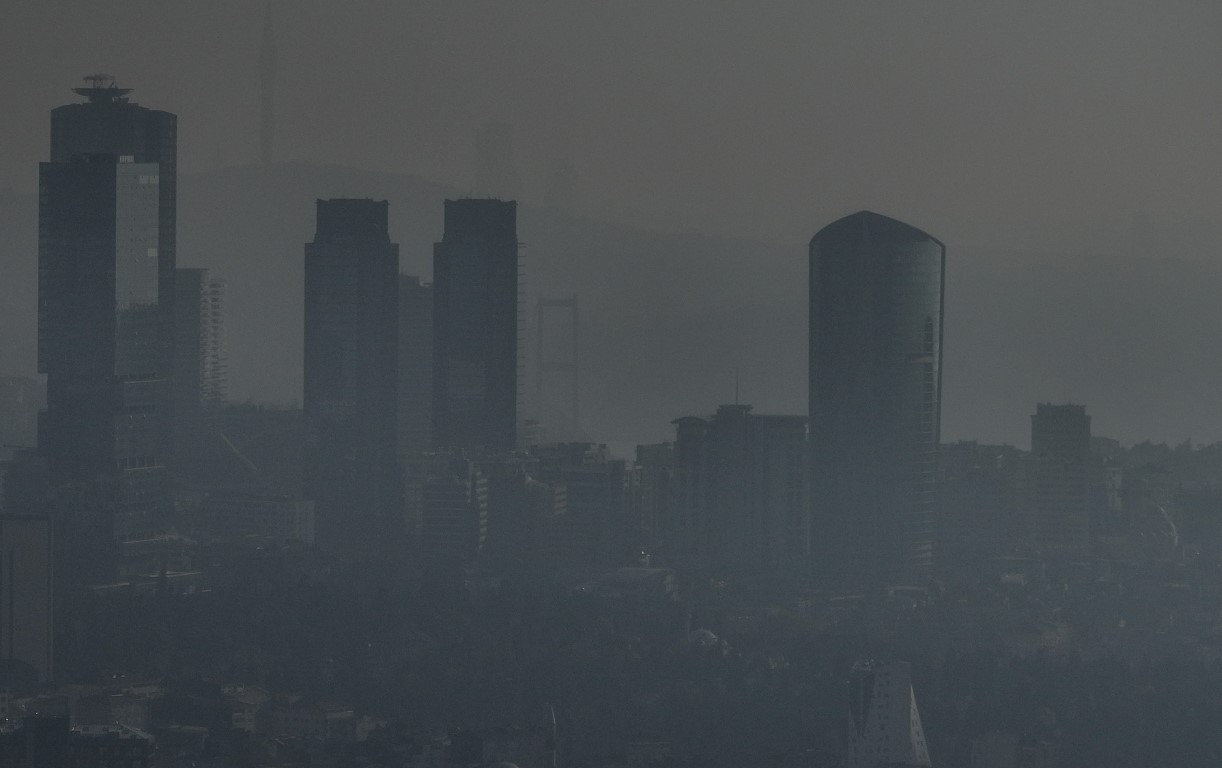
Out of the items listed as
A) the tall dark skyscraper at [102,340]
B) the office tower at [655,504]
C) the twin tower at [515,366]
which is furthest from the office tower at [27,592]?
the office tower at [655,504]

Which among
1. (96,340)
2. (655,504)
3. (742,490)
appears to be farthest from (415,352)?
(96,340)

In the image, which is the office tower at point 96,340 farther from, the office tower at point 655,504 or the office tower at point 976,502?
the office tower at point 976,502

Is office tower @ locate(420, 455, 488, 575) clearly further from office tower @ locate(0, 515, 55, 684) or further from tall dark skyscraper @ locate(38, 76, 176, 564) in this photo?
office tower @ locate(0, 515, 55, 684)

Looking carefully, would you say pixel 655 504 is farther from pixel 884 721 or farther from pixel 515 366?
pixel 884 721

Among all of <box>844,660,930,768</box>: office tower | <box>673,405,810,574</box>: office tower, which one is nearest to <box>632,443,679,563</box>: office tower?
<box>673,405,810,574</box>: office tower

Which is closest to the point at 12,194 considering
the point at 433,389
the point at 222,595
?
the point at 433,389

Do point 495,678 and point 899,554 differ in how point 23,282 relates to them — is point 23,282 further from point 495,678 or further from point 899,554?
point 495,678
